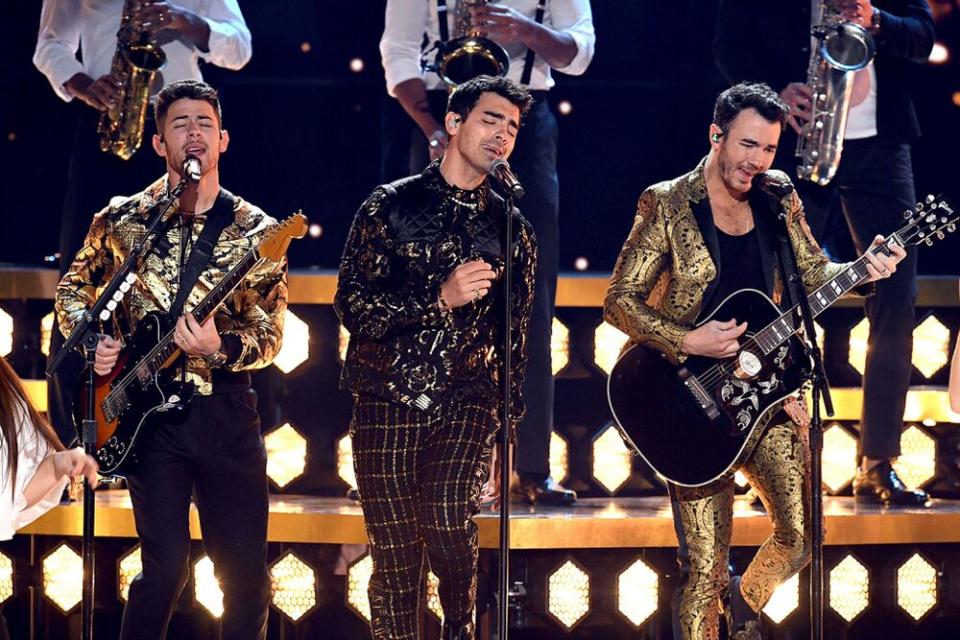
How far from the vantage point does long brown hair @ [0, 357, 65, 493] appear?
13.3 ft

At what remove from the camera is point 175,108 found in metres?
4.69

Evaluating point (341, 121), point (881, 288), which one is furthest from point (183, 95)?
point (881, 288)

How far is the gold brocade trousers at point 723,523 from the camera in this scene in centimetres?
464

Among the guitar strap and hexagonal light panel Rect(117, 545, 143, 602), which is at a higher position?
the guitar strap

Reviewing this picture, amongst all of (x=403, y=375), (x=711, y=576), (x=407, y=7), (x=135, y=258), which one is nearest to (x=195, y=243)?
(x=135, y=258)

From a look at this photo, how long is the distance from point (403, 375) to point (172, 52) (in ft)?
6.71

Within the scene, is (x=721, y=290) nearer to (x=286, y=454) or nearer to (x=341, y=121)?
(x=286, y=454)

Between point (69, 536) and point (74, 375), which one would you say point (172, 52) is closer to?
point (74, 375)

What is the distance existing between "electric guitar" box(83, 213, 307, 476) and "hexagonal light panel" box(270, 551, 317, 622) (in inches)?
46.9

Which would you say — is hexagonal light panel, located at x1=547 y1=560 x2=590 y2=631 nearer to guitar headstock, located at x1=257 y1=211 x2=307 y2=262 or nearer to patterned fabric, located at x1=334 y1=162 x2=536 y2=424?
patterned fabric, located at x1=334 y1=162 x2=536 y2=424

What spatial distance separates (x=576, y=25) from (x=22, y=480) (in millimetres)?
2791

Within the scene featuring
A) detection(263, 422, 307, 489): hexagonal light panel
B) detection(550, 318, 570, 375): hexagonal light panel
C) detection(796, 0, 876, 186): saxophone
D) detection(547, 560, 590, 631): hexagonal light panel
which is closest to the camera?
detection(547, 560, 590, 631): hexagonal light panel

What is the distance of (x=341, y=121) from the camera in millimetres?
7348

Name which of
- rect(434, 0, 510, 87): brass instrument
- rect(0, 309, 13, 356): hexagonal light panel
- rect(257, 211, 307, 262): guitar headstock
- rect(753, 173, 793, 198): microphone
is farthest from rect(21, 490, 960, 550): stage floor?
rect(434, 0, 510, 87): brass instrument
